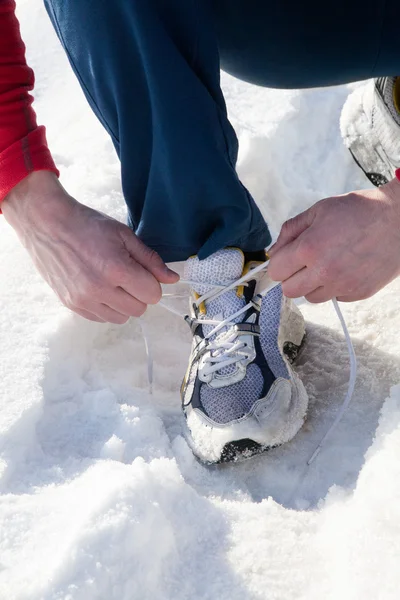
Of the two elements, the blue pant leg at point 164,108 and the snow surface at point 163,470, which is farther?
the blue pant leg at point 164,108

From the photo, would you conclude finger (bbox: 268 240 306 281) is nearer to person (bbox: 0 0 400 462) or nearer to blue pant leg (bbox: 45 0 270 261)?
person (bbox: 0 0 400 462)

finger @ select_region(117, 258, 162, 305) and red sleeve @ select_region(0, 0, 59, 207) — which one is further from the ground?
red sleeve @ select_region(0, 0, 59, 207)

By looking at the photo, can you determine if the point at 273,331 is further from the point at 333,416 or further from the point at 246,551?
the point at 246,551

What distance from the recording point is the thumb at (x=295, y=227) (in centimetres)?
87

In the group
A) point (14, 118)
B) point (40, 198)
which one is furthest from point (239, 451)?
point (14, 118)

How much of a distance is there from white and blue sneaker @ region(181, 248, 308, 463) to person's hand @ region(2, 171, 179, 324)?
13 centimetres

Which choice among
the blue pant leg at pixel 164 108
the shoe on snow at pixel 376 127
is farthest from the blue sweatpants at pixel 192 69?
the shoe on snow at pixel 376 127

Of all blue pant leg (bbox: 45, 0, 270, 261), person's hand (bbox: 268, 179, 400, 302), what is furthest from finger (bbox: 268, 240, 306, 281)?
blue pant leg (bbox: 45, 0, 270, 261)

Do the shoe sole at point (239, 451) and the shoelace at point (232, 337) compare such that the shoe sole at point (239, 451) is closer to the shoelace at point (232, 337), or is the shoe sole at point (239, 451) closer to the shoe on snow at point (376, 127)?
the shoelace at point (232, 337)

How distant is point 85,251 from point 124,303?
0.10 meters

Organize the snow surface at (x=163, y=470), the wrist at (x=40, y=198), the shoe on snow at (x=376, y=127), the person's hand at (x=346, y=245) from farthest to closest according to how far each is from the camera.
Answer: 1. the shoe on snow at (x=376, y=127)
2. the wrist at (x=40, y=198)
3. the person's hand at (x=346, y=245)
4. the snow surface at (x=163, y=470)

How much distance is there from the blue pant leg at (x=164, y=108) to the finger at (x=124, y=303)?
126 mm

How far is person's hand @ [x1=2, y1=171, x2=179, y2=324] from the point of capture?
920 mm

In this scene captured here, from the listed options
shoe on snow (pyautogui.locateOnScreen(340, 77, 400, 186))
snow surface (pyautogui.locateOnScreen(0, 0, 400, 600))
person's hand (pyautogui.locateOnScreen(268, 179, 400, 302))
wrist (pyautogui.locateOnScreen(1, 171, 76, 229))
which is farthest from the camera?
shoe on snow (pyautogui.locateOnScreen(340, 77, 400, 186))
